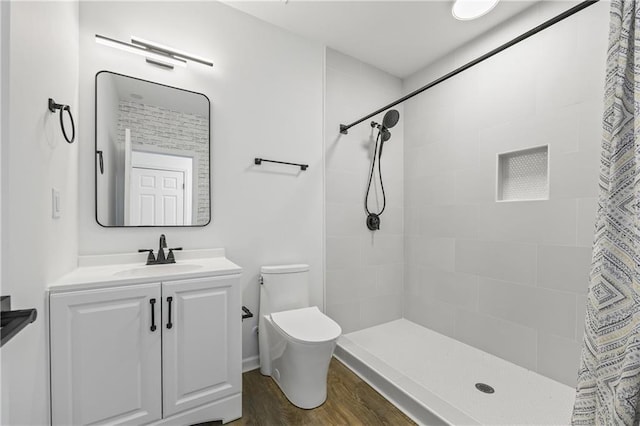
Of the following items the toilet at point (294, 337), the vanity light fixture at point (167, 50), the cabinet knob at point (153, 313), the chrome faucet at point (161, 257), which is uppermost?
the vanity light fixture at point (167, 50)

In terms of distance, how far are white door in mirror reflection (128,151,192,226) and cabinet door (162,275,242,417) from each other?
555 millimetres

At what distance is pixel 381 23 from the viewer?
209 cm

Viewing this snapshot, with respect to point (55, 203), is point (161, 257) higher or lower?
lower

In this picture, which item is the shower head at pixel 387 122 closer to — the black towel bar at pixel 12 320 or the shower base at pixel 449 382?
the shower base at pixel 449 382

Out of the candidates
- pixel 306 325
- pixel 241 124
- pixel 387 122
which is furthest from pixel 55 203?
pixel 387 122

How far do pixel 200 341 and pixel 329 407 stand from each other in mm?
868

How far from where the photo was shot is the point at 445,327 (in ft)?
8.04

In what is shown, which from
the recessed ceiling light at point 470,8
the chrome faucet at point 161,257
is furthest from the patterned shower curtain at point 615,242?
the chrome faucet at point 161,257

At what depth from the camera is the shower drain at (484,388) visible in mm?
1721

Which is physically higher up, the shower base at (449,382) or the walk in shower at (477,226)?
the walk in shower at (477,226)

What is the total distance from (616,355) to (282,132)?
81.7 inches

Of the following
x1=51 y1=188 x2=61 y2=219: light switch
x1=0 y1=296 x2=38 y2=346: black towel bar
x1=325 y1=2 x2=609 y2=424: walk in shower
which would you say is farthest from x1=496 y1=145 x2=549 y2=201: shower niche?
x1=51 y1=188 x2=61 y2=219: light switch

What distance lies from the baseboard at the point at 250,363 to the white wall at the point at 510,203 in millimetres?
1558

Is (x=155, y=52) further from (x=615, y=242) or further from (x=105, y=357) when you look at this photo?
(x=615, y=242)
